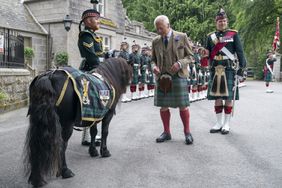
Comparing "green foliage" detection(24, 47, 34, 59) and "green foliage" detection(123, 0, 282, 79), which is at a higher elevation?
"green foliage" detection(123, 0, 282, 79)

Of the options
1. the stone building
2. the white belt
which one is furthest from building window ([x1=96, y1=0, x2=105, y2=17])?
the white belt

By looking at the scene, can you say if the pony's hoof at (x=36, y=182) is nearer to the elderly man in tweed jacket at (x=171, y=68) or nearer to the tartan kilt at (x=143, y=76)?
the elderly man in tweed jacket at (x=171, y=68)

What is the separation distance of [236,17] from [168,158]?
2992 cm

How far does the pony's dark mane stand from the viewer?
511 cm

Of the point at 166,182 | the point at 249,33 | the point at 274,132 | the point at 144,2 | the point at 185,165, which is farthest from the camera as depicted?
the point at 144,2

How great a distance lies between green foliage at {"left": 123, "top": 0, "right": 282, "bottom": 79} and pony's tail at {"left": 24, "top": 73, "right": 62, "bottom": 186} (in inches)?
1152

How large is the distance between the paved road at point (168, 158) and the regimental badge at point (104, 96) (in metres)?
0.83

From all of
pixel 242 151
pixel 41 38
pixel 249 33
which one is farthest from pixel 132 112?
pixel 249 33

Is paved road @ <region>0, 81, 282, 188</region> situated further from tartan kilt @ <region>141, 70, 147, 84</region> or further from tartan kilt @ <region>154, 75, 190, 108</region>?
tartan kilt @ <region>141, 70, 147, 84</region>

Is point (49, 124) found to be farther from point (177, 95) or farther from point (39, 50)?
point (39, 50)

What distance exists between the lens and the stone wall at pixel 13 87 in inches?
362

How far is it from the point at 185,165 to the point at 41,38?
15201 millimetres

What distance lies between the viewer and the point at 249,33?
31.5m

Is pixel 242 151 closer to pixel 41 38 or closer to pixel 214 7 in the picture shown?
pixel 41 38
